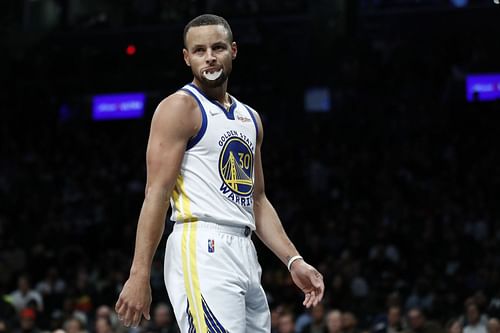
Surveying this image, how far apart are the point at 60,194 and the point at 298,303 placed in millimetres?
7868

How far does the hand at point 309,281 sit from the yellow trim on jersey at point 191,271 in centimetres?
58

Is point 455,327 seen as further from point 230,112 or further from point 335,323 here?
point 230,112

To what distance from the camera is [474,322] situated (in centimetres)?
1061

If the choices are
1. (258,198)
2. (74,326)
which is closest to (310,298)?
(258,198)

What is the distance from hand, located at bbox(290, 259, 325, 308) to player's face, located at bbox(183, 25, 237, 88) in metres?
0.94

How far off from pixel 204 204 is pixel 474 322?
726 cm

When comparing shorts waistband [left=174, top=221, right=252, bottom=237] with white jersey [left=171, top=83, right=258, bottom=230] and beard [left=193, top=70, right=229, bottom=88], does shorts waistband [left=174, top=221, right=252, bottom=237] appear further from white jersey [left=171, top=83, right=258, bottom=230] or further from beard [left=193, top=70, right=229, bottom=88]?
beard [left=193, top=70, right=229, bottom=88]

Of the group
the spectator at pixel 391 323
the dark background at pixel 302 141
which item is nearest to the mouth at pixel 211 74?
the spectator at pixel 391 323

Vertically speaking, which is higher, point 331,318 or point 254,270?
point 254,270

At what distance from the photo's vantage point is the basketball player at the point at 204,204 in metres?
3.97

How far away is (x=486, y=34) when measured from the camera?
16.2 meters

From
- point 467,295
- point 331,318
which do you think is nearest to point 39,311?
point 331,318

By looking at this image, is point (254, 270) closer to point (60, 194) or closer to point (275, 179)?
point (275, 179)

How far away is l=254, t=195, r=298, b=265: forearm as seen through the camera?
14.7ft
